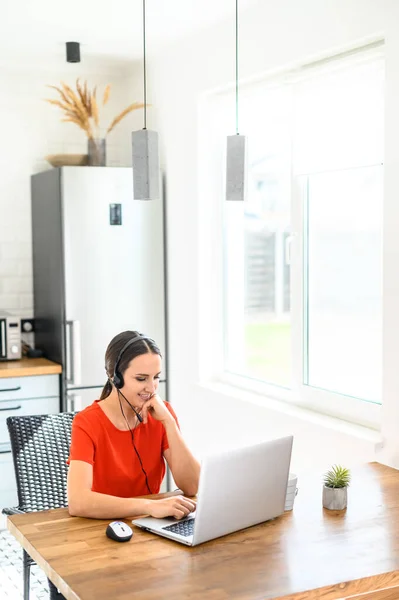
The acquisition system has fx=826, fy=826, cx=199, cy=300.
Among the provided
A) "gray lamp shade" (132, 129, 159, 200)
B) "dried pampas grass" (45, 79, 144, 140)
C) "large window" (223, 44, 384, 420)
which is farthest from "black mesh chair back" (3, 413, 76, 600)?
"dried pampas grass" (45, 79, 144, 140)

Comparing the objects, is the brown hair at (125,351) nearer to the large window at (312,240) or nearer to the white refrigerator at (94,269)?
the large window at (312,240)

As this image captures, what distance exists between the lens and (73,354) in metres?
4.59

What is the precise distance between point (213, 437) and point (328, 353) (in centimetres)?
99

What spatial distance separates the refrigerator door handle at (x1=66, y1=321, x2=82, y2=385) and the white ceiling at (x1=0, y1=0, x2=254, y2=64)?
1550 mm

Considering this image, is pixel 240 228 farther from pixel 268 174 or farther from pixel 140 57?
Result: pixel 140 57

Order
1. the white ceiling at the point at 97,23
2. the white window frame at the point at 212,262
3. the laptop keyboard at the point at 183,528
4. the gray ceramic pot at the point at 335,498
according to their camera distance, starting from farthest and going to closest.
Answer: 1. the white window frame at the point at 212,262
2. the white ceiling at the point at 97,23
3. the gray ceramic pot at the point at 335,498
4. the laptop keyboard at the point at 183,528

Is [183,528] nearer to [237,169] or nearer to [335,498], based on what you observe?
[335,498]

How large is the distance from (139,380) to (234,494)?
63 cm

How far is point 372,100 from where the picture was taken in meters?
3.34

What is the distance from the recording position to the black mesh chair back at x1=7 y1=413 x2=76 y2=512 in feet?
9.94

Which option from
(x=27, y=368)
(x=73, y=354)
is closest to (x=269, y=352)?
(x=73, y=354)

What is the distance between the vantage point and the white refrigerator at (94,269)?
4582mm

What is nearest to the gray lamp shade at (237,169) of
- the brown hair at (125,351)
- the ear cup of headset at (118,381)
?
the brown hair at (125,351)

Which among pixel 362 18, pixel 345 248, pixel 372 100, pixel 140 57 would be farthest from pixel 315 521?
pixel 140 57
